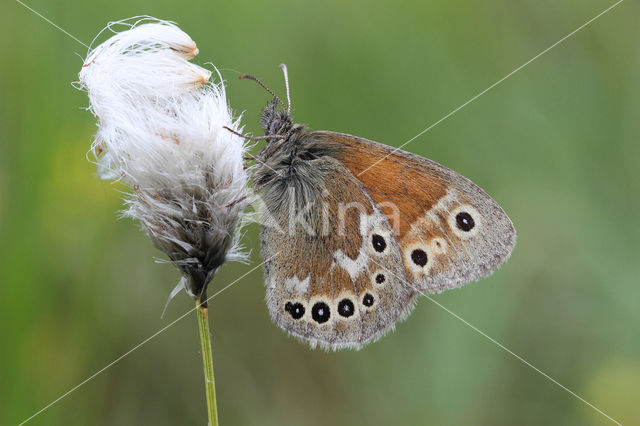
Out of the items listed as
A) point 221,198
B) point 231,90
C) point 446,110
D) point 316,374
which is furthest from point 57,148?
point 446,110

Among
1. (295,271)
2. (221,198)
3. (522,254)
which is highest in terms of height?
(522,254)

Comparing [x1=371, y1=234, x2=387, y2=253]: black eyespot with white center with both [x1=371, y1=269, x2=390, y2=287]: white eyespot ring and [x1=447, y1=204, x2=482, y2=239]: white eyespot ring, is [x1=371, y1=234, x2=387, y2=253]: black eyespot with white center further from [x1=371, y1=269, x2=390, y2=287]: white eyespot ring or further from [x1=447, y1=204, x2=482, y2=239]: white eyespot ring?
[x1=447, y1=204, x2=482, y2=239]: white eyespot ring

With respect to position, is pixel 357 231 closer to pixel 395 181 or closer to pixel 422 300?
pixel 395 181

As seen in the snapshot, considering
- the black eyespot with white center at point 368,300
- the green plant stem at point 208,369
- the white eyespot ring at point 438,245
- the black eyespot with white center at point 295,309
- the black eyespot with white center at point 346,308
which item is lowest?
the green plant stem at point 208,369

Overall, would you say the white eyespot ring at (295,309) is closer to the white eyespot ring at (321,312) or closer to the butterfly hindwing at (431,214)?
the white eyespot ring at (321,312)

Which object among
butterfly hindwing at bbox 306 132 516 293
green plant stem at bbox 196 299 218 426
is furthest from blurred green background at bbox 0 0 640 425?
green plant stem at bbox 196 299 218 426

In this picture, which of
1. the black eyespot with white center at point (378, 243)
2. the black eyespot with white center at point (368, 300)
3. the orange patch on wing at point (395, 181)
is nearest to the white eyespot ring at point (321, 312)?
the black eyespot with white center at point (368, 300)

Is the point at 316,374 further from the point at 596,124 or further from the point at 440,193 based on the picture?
the point at 596,124
